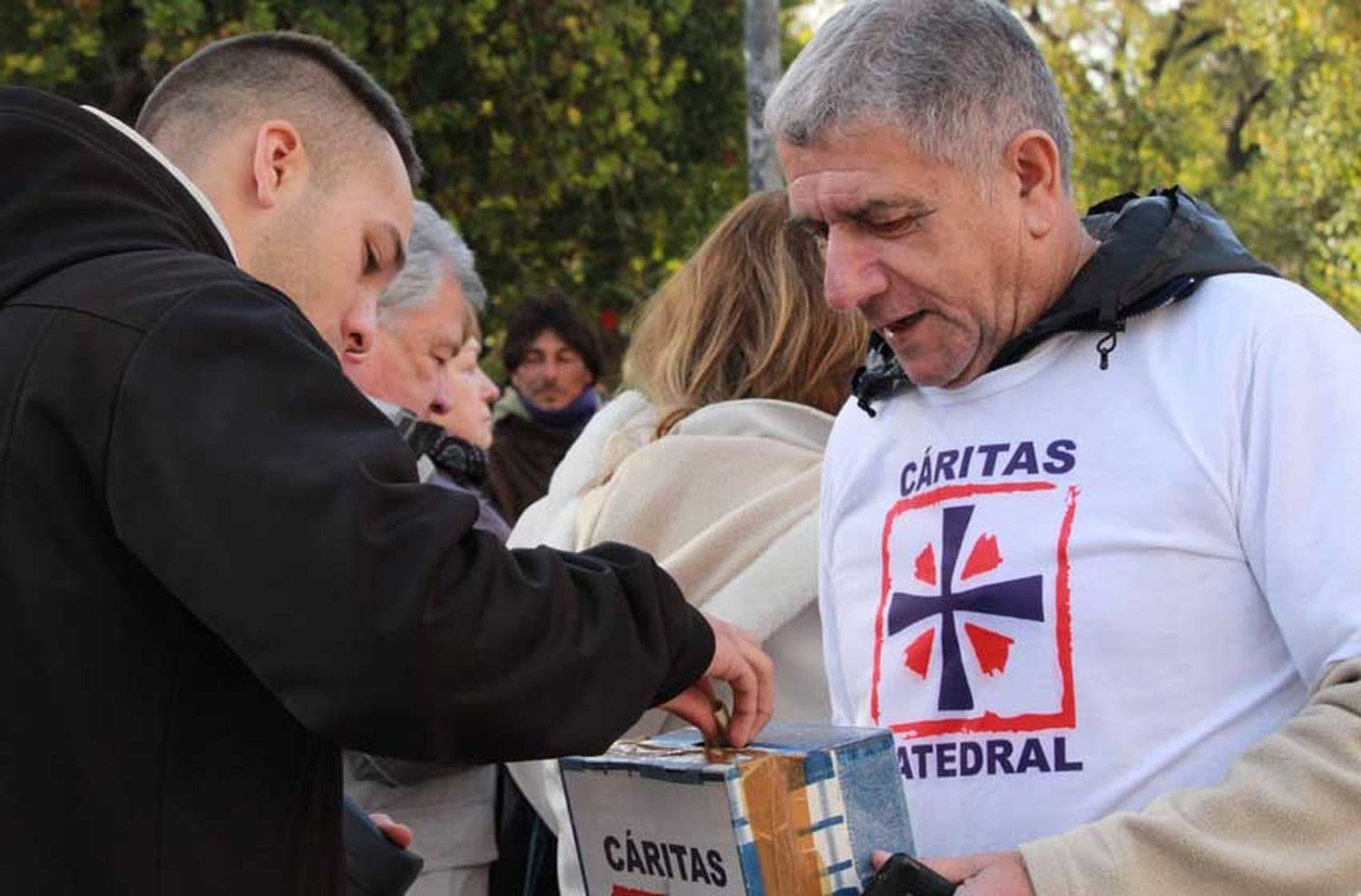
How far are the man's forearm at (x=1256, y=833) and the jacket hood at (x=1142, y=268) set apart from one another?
0.47 meters

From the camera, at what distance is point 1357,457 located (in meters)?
1.99

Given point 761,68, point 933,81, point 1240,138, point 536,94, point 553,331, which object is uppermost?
point 933,81

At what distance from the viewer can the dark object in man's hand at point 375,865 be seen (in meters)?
2.54

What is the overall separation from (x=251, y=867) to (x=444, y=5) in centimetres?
807

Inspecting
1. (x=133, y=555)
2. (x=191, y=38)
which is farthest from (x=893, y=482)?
(x=191, y=38)

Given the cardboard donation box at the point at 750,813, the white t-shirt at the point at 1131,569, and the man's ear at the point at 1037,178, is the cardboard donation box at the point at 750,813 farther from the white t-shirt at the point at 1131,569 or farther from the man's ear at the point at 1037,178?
the man's ear at the point at 1037,178

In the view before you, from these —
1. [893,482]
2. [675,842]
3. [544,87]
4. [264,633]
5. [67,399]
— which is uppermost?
[67,399]

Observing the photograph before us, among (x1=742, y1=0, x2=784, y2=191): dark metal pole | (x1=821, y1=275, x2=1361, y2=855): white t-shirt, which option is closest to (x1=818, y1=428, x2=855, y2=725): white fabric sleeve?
(x1=821, y1=275, x2=1361, y2=855): white t-shirt

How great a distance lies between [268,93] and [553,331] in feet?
15.3

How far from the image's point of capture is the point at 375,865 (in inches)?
100

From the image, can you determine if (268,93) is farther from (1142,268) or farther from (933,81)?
(1142,268)

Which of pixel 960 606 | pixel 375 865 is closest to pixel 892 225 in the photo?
pixel 960 606

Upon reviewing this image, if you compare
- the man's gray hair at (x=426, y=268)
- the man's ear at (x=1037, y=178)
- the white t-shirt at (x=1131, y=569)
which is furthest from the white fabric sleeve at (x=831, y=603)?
the man's gray hair at (x=426, y=268)

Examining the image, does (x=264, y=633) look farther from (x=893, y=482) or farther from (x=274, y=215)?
(x=893, y=482)
